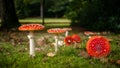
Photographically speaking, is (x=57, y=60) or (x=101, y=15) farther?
(x=101, y=15)

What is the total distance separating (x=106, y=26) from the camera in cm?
1375

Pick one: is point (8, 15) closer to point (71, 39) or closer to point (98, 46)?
point (71, 39)

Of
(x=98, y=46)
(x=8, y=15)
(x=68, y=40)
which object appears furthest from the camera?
(x=8, y=15)

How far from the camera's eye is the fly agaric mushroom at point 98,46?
6.20 meters

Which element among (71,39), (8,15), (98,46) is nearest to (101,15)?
(8,15)

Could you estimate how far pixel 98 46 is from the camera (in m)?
6.19

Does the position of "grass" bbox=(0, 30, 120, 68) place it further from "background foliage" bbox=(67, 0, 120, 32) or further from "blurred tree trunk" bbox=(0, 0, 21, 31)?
"blurred tree trunk" bbox=(0, 0, 21, 31)

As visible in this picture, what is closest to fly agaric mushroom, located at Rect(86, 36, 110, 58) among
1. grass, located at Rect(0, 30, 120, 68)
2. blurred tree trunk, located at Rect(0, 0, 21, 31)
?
grass, located at Rect(0, 30, 120, 68)

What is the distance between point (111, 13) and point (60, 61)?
8.30 meters

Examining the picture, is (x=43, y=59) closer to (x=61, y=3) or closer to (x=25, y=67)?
(x=25, y=67)

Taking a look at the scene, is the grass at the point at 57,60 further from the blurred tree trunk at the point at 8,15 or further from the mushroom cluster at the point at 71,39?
the blurred tree trunk at the point at 8,15

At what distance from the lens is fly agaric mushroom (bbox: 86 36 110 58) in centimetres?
620

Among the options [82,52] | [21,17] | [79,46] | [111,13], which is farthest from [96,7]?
[21,17]

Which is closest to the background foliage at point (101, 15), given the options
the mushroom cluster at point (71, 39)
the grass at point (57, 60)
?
the mushroom cluster at point (71, 39)
